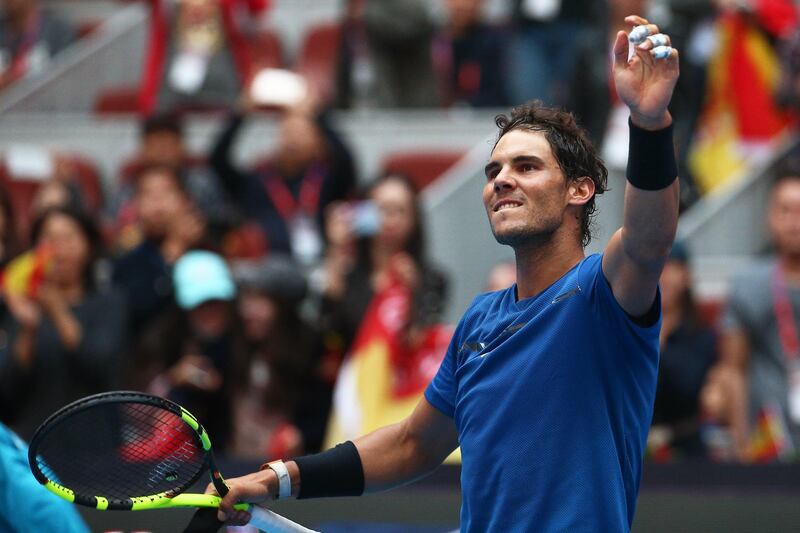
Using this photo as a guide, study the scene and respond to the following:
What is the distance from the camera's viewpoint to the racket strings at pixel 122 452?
3494mm

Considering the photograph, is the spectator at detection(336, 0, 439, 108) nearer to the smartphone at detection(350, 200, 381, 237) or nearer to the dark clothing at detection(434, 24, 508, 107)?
the dark clothing at detection(434, 24, 508, 107)

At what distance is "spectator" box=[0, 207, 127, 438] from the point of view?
6.46 meters

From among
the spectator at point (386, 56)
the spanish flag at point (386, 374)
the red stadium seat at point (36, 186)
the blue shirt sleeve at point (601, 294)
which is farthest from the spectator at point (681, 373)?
the red stadium seat at point (36, 186)

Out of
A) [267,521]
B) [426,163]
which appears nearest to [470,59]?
[426,163]

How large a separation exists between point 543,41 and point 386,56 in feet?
3.67

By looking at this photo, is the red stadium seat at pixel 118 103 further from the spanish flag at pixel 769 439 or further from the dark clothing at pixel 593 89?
the spanish flag at pixel 769 439

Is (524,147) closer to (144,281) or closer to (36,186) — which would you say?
(144,281)

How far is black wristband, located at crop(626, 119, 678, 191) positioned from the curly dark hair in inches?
14.8

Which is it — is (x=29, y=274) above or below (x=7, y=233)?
below

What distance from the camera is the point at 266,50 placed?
10.4 m

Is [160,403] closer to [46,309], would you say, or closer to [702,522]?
[702,522]

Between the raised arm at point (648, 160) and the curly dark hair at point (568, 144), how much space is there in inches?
13.6

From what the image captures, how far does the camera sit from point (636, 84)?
304 centimetres

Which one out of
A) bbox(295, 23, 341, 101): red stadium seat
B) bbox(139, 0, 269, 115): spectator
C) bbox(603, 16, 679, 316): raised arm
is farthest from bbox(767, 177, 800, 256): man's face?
bbox(295, 23, 341, 101): red stadium seat
